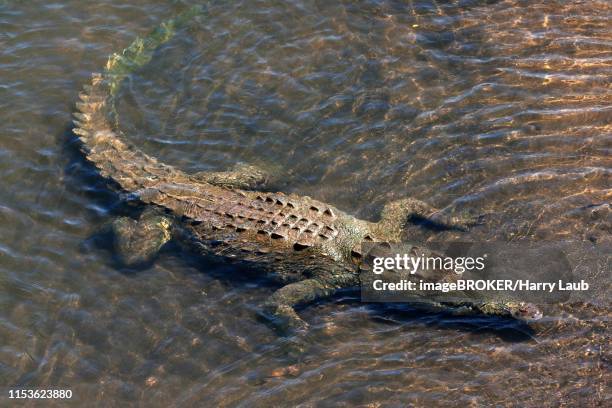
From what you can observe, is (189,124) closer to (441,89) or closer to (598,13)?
(441,89)

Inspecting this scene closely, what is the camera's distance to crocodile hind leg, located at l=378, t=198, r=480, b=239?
7.68 meters

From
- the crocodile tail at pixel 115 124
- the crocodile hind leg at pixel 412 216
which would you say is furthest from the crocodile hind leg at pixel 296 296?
the crocodile tail at pixel 115 124

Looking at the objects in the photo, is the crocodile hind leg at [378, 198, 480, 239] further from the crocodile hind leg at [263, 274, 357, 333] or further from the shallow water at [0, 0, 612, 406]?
the crocodile hind leg at [263, 274, 357, 333]

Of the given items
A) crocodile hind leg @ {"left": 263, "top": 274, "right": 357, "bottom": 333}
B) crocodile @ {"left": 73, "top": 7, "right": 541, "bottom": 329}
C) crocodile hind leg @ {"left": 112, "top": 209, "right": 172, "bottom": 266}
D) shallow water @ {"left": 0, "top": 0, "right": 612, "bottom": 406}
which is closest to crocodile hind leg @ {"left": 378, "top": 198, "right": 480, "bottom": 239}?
crocodile @ {"left": 73, "top": 7, "right": 541, "bottom": 329}

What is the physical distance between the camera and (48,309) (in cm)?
745

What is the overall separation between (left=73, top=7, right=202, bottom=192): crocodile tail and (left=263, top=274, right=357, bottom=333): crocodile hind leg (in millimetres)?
2297

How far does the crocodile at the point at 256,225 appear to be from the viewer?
7.38 meters

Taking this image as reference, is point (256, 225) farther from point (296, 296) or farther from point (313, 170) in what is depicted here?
point (313, 170)

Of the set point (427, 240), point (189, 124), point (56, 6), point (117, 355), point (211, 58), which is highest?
point (56, 6)

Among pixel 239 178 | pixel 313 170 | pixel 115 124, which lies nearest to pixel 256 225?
pixel 239 178

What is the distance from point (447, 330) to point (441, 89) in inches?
149

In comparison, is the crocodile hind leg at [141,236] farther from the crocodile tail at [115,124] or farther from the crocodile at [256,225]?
the crocodile tail at [115,124]

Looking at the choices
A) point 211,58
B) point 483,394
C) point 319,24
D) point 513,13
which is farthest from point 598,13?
point 483,394

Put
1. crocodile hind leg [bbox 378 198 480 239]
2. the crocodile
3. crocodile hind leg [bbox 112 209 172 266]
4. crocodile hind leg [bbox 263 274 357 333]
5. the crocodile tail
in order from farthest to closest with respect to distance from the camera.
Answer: the crocodile tail, crocodile hind leg [bbox 112 209 172 266], crocodile hind leg [bbox 378 198 480 239], the crocodile, crocodile hind leg [bbox 263 274 357 333]
